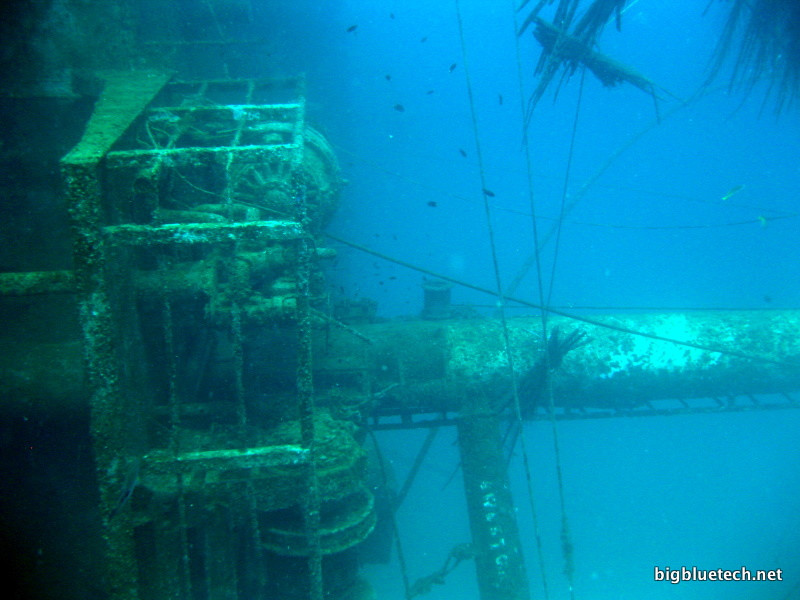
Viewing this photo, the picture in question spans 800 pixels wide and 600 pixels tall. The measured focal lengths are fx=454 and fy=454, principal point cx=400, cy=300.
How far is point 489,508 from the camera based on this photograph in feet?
16.1

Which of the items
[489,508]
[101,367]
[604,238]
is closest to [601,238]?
[604,238]

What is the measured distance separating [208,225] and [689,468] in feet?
120

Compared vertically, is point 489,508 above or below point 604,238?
below

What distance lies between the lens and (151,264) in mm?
3744

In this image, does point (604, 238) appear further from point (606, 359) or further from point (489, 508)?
point (489, 508)

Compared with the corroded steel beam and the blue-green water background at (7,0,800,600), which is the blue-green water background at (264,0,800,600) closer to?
the blue-green water background at (7,0,800,600)

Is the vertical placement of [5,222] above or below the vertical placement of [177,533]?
above

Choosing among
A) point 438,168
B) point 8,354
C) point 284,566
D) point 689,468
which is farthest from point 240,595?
point 689,468

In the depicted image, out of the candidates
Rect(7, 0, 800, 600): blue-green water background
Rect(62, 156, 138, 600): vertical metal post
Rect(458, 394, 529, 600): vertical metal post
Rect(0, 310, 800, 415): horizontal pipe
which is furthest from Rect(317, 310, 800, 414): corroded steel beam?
Rect(7, 0, 800, 600): blue-green water background

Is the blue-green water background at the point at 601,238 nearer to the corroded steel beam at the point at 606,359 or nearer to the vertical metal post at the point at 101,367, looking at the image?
the corroded steel beam at the point at 606,359

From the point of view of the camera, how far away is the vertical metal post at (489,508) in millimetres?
4586

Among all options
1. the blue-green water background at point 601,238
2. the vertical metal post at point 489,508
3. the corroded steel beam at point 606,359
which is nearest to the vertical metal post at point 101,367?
the corroded steel beam at point 606,359

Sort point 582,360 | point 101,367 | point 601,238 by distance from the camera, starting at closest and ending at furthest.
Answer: point 101,367 < point 582,360 < point 601,238

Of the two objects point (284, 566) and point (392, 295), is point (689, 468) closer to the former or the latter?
point (392, 295)
